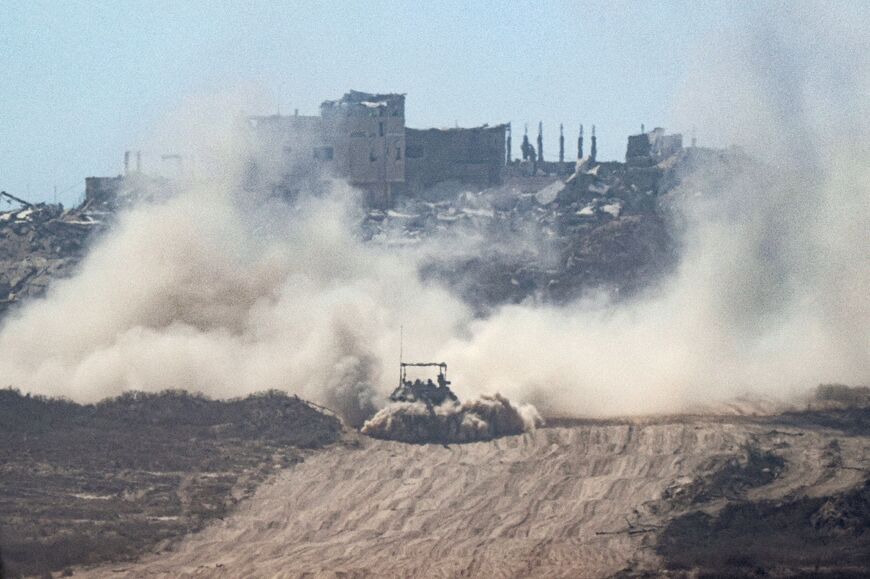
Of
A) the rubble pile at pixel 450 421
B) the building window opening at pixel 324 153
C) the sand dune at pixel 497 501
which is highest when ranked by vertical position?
the building window opening at pixel 324 153

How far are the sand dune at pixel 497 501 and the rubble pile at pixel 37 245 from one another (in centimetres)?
3282

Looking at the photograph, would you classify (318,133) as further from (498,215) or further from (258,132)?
(498,215)

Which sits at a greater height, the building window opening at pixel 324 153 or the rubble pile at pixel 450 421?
the building window opening at pixel 324 153

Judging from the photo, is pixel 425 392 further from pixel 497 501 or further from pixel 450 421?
pixel 497 501

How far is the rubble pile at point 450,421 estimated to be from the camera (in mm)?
65000

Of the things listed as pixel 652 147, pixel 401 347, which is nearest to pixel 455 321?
pixel 401 347

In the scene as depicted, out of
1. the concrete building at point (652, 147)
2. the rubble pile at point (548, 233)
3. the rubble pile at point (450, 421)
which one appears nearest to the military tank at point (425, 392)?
the rubble pile at point (450, 421)

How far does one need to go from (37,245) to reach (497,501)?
52413mm

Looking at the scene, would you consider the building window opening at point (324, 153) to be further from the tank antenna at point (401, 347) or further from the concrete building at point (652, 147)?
the tank antenna at point (401, 347)

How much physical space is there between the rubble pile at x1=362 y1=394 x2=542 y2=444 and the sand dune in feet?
3.36

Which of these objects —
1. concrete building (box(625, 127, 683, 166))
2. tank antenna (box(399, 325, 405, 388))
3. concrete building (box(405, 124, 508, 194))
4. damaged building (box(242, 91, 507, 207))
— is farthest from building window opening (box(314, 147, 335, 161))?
tank antenna (box(399, 325, 405, 388))

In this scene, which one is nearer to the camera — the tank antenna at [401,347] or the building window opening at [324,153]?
the tank antenna at [401,347]

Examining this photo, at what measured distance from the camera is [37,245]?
103312 mm

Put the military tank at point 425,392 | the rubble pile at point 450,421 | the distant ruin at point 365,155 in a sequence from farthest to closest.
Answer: the distant ruin at point 365,155, the military tank at point 425,392, the rubble pile at point 450,421
